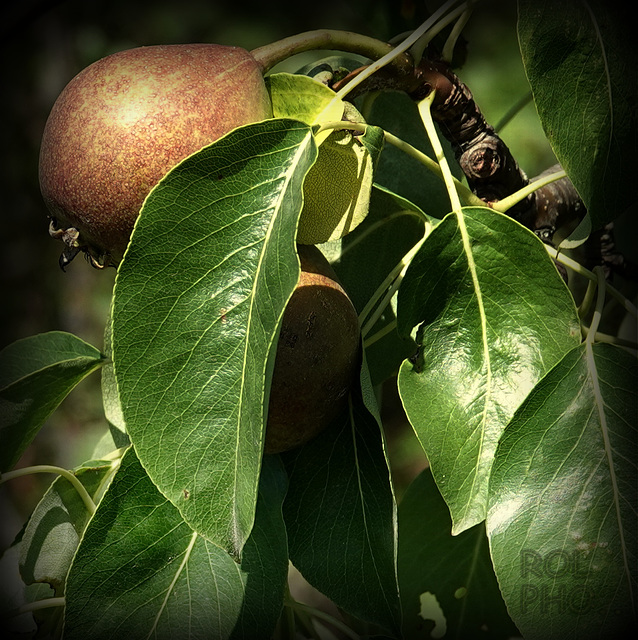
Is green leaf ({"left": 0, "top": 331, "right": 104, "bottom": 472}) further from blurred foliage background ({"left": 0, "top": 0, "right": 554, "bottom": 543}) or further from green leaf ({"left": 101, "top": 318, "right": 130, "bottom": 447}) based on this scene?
blurred foliage background ({"left": 0, "top": 0, "right": 554, "bottom": 543})

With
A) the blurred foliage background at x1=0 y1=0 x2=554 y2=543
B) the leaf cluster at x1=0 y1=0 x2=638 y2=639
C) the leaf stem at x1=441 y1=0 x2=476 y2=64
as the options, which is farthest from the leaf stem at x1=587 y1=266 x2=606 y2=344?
the blurred foliage background at x1=0 y1=0 x2=554 y2=543

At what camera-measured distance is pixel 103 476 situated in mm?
788

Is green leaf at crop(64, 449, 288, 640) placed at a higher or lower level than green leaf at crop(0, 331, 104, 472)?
lower

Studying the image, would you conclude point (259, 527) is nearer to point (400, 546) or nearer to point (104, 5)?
point (400, 546)

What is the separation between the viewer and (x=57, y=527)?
0.79 meters

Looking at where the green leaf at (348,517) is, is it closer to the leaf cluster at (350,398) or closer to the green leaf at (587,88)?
Result: the leaf cluster at (350,398)

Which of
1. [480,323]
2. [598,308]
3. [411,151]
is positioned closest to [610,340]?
[598,308]

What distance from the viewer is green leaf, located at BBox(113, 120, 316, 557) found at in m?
0.51

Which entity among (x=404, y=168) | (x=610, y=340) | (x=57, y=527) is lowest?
(x=57, y=527)

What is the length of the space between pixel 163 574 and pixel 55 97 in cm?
144

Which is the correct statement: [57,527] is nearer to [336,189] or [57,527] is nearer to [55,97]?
[336,189]

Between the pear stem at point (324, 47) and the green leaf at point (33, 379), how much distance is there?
1.09ft

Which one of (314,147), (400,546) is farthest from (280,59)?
(400,546)

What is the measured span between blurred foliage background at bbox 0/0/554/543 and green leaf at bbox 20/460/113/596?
0.46 meters
